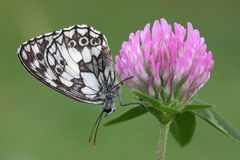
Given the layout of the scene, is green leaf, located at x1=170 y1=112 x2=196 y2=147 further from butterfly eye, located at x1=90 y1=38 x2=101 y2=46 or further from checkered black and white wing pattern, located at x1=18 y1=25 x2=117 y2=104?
butterfly eye, located at x1=90 y1=38 x2=101 y2=46

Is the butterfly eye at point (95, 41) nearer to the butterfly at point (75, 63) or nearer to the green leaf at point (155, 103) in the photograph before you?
the butterfly at point (75, 63)

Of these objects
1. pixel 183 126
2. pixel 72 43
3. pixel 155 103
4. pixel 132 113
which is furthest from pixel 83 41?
pixel 155 103

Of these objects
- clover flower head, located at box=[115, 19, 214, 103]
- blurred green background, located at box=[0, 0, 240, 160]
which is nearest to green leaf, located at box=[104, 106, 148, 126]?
clover flower head, located at box=[115, 19, 214, 103]

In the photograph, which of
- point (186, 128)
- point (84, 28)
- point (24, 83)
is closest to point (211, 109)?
point (186, 128)

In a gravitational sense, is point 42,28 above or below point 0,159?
above

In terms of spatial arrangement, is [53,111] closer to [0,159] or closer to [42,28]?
[42,28]

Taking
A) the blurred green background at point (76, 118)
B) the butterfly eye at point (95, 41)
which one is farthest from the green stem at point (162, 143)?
the blurred green background at point (76, 118)
